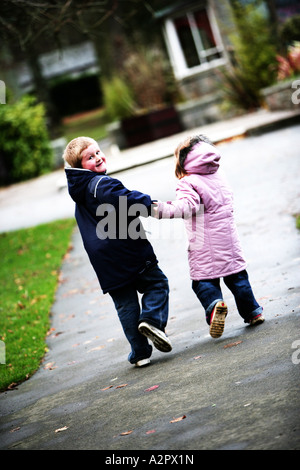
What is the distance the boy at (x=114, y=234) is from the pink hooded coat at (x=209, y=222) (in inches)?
14.1

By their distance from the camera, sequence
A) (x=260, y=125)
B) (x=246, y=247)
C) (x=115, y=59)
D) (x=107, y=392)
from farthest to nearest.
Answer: (x=115, y=59)
(x=260, y=125)
(x=246, y=247)
(x=107, y=392)

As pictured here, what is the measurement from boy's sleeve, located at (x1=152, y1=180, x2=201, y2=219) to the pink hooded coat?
0.05 ft

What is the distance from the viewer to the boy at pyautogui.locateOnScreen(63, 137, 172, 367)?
4.72 metres

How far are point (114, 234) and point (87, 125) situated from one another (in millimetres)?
33037

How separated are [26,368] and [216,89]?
2129cm

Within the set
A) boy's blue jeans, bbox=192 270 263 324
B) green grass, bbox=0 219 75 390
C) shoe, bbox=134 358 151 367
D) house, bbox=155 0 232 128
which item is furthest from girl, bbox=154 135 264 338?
house, bbox=155 0 232 128

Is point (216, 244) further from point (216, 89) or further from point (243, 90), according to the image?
point (216, 89)

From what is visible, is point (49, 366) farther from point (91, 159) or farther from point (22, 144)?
point (22, 144)

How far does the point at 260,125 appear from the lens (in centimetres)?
1675

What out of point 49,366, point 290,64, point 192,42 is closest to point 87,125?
point 192,42

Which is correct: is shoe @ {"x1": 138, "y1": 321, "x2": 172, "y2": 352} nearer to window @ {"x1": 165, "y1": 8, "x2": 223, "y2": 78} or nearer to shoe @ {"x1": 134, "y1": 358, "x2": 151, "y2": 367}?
shoe @ {"x1": 134, "y1": 358, "x2": 151, "y2": 367}

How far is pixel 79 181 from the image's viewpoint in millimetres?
4797

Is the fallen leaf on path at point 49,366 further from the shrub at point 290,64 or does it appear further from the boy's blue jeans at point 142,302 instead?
the shrub at point 290,64
